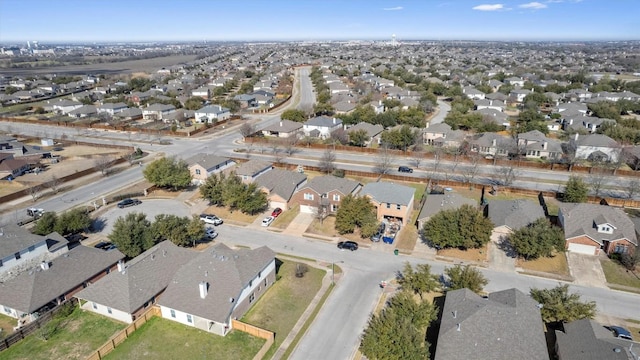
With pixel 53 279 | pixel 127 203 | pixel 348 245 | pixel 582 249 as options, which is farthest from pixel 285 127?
pixel 582 249

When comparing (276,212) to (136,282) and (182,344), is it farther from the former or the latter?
(182,344)

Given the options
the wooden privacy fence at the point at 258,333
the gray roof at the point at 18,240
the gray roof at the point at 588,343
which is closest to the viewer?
the gray roof at the point at 588,343

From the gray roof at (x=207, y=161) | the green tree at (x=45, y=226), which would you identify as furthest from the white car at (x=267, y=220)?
the green tree at (x=45, y=226)

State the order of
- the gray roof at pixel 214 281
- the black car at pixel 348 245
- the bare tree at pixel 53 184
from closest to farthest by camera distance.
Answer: the gray roof at pixel 214 281
the black car at pixel 348 245
the bare tree at pixel 53 184

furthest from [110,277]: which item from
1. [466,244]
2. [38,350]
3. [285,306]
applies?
[466,244]

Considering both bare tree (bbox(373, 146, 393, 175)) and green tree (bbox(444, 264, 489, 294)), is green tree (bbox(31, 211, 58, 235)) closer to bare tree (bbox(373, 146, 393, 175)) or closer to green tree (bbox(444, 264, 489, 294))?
green tree (bbox(444, 264, 489, 294))

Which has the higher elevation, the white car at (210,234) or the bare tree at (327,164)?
the bare tree at (327,164)

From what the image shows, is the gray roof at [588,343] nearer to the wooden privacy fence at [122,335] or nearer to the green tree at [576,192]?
the green tree at [576,192]

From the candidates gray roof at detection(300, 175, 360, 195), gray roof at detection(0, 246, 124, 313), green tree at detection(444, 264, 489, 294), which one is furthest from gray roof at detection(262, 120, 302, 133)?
green tree at detection(444, 264, 489, 294)
